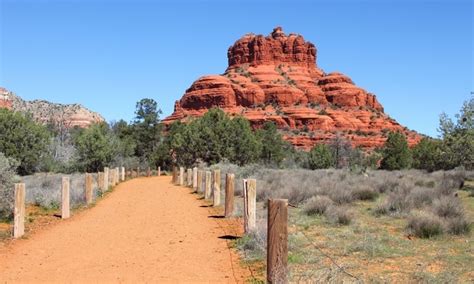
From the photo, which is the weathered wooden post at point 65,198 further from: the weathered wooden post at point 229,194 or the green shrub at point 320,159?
the green shrub at point 320,159

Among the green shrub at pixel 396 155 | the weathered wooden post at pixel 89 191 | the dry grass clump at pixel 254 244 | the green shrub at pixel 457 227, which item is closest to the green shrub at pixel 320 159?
the green shrub at pixel 396 155

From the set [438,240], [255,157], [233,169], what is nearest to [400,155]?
[255,157]

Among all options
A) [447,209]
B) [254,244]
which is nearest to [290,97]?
[447,209]

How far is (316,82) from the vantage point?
158 metres

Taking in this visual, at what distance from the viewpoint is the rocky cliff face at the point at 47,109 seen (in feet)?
406

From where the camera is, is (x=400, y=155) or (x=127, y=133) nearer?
(x=400, y=155)

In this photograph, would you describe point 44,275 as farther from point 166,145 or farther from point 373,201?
point 166,145

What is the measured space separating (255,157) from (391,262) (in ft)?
149

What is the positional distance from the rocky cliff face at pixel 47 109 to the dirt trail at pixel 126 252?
349ft

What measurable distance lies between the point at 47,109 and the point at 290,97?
209ft

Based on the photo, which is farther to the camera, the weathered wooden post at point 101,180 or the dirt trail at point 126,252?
the weathered wooden post at point 101,180

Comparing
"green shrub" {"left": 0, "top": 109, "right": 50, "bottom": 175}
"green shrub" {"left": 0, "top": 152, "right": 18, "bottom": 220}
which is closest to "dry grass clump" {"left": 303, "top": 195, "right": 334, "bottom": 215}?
"green shrub" {"left": 0, "top": 152, "right": 18, "bottom": 220}

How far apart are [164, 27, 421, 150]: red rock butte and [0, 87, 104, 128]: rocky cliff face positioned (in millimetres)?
27199

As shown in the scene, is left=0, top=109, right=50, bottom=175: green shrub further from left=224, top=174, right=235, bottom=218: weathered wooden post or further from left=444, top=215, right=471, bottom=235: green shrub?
left=444, top=215, right=471, bottom=235: green shrub
